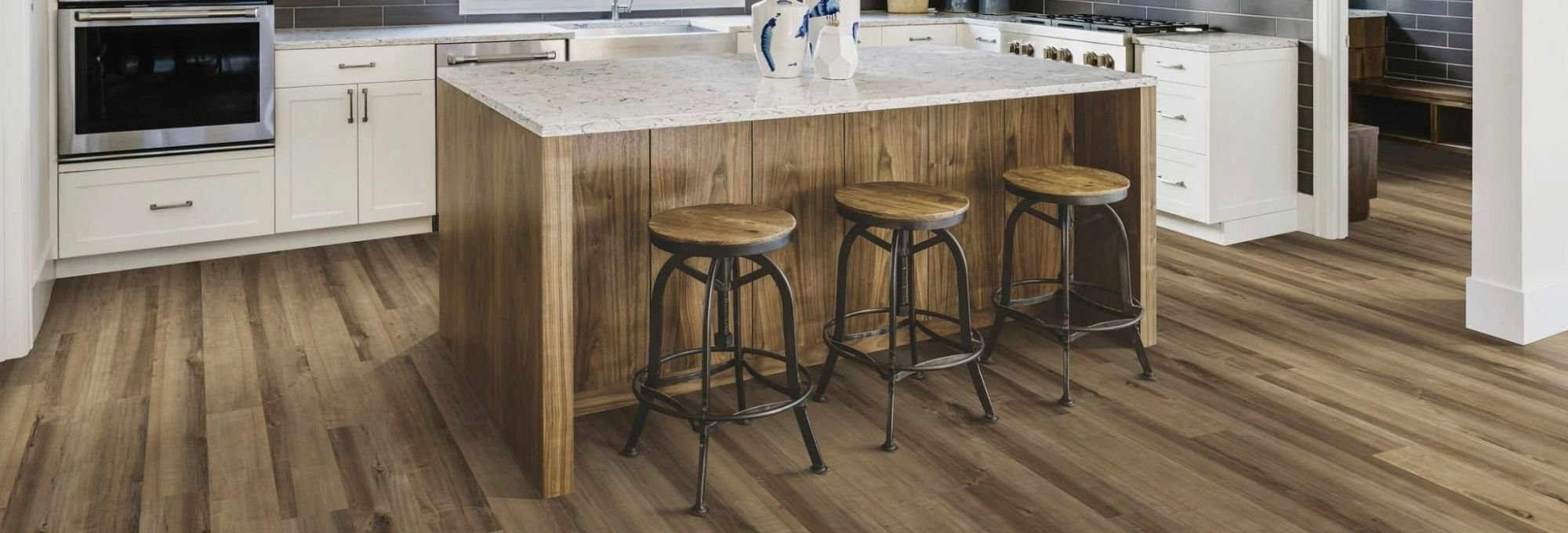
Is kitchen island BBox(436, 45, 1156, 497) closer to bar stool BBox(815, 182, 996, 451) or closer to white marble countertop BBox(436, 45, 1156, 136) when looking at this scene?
white marble countertop BBox(436, 45, 1156, 136)

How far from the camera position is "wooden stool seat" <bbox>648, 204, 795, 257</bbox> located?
104 inches

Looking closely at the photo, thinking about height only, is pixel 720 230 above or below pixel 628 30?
below

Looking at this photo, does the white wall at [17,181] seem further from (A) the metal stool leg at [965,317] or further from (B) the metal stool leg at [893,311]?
(A) the metal stool leg at [965,317]

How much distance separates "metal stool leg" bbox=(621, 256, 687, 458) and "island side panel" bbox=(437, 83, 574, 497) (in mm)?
192

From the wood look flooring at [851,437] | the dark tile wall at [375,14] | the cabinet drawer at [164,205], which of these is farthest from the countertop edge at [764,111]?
the dark tile wall at [375,14]

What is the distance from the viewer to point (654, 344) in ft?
9.43

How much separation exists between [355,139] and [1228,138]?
330cm

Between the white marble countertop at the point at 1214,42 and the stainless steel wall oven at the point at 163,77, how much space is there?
3.33m

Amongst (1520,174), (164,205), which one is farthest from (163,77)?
(1520,174)

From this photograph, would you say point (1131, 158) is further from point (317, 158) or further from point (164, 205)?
point (164, 205)

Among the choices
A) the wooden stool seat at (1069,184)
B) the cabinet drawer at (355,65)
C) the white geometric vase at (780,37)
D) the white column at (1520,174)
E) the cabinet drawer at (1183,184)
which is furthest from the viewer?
the cabinet drawer at (1183,184)

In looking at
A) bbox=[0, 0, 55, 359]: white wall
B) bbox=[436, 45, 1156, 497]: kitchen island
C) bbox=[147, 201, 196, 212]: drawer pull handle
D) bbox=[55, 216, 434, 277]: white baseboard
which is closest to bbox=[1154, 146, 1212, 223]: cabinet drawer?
bbox=[436, 45, 1156, 497]: kitchen island

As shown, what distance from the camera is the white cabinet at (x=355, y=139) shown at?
4.69 metres

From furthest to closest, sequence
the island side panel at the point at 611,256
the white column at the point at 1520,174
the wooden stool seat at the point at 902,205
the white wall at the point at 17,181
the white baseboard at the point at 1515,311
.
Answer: the white baseboard at the point at 1515,311 → the white column at the point at 1520,174 → the white wall at the point at 17,181 → the island side panel at the point at 611,256 → the wooden stool seat at the point at 902,205
